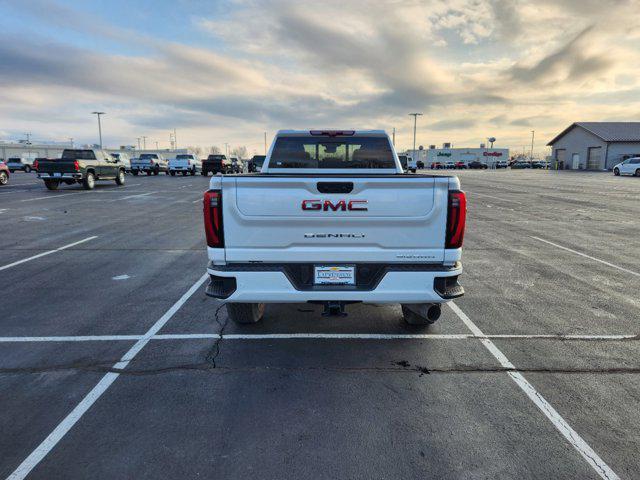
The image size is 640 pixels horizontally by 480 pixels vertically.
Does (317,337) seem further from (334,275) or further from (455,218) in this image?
(455,218)

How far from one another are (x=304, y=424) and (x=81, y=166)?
24.2 meters

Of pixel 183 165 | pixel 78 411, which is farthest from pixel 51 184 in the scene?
pixel 78 411

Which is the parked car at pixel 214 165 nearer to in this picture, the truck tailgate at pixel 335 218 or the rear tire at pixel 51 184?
the rear tire at pixel 51 184

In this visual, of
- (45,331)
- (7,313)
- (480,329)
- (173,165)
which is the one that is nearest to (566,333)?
(480,329)

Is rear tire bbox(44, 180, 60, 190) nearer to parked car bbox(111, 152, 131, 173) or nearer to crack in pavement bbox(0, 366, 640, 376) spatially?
parked car bbox(111, 152, 131, 173)

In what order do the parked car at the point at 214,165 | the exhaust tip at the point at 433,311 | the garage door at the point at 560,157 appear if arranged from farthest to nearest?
1. the garage door at the point at 560,157
2. the parked car at the point at 214,165
3. the exhaust tip at the point at 433,311

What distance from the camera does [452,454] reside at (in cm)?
268

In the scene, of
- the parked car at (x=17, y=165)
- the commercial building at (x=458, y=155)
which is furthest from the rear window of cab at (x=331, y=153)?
the commercial building at (x=458, y=155)

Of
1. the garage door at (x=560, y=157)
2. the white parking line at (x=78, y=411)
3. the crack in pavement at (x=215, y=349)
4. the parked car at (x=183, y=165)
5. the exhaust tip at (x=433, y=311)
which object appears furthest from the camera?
the garage door at (x=560, y=157)

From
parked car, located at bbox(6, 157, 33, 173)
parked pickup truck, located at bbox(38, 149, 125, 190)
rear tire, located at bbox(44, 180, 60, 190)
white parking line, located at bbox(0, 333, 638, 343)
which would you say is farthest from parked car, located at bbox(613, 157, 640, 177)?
parked car, located at bbox(6, 157, 33, 173)

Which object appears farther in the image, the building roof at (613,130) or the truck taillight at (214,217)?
the building roof at (613,130)

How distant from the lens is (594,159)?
202ft

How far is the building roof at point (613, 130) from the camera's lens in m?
57.0

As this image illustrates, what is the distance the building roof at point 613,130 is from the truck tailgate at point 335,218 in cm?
6665
